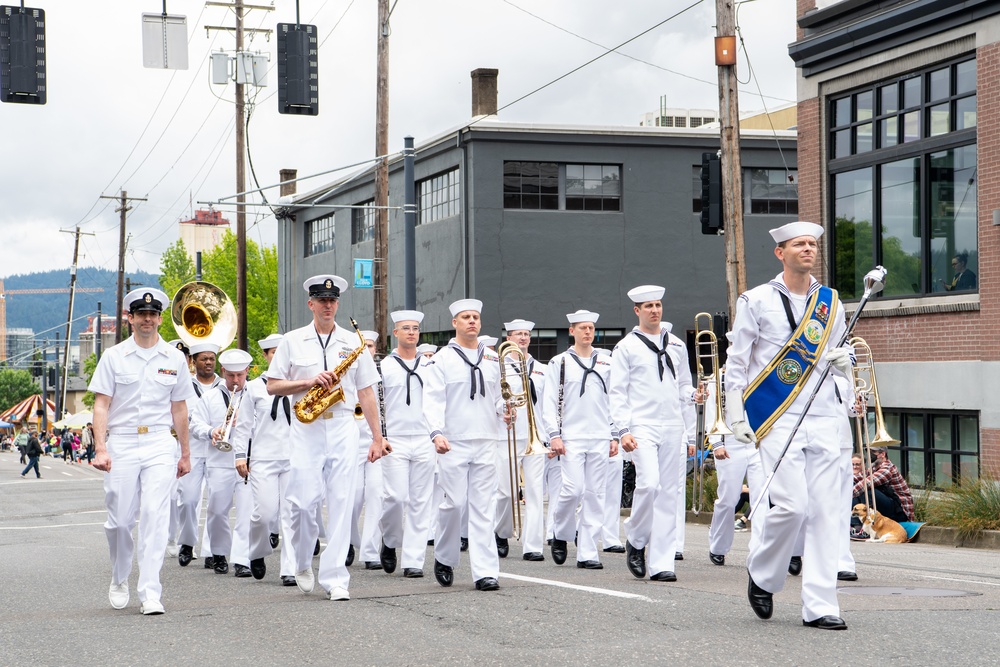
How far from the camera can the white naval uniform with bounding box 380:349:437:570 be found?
1141 cm

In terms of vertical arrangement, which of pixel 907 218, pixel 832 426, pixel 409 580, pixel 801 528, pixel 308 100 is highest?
pixel 308 100

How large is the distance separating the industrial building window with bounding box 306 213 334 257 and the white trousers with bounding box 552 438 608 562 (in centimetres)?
Result: 3143

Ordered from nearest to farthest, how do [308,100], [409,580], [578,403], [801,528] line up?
[801,528] → [409,580] → [578,403] → [308,100]

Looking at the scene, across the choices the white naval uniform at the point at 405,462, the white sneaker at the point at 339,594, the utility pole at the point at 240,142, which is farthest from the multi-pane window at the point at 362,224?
the white sneaker at the point at 339,594

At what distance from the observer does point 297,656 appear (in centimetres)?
728

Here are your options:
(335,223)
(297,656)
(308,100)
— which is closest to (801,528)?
(297,656)

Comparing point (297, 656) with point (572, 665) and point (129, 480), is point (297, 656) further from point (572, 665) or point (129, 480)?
point (129, 480)

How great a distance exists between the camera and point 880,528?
15828 mm

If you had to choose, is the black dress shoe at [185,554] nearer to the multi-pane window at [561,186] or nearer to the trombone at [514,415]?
the trombone at [514,415]

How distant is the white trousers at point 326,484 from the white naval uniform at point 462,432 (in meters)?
0.74

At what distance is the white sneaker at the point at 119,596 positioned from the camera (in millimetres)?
9367

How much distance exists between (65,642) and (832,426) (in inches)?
184

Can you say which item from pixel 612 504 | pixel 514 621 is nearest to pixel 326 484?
pixel 514 621

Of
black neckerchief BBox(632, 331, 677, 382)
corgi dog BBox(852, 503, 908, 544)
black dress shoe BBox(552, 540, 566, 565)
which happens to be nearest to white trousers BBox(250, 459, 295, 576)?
black dress shoe BBox(552, 540, 566, 565)
